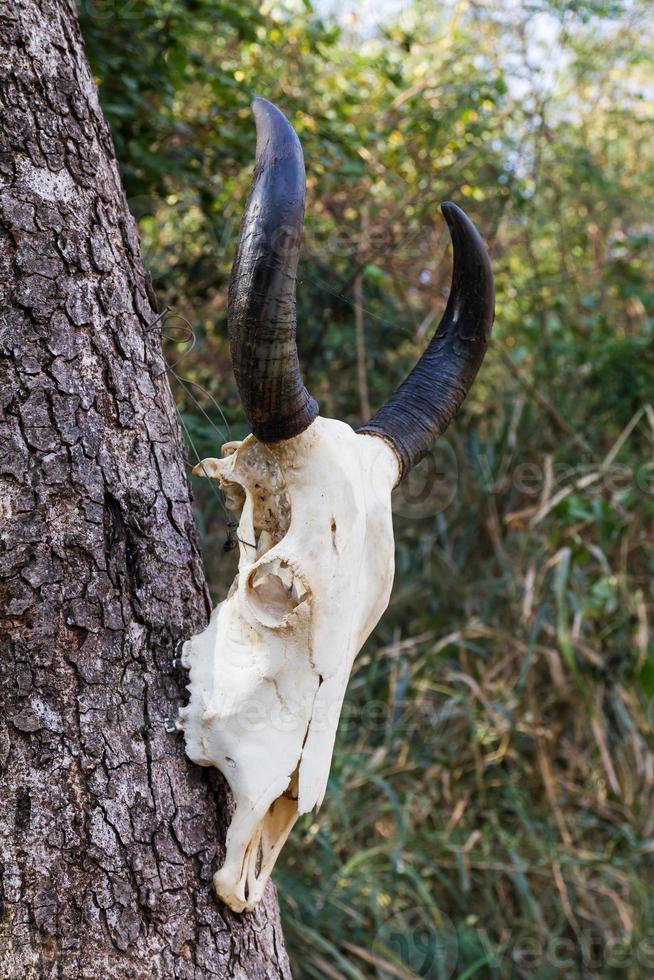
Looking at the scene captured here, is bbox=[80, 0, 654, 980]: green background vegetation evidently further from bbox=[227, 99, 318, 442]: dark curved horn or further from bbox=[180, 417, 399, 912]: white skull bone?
bbox=[227, 99, 318, 442]: dark curved horn

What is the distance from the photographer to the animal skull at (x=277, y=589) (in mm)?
1150

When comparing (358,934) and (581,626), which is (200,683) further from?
(581,626)

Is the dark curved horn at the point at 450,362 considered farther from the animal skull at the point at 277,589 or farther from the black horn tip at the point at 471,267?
the animal skull at the point at 277,589

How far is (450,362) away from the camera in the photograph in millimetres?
1567

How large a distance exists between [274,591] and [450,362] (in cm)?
52

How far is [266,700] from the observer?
127 cm

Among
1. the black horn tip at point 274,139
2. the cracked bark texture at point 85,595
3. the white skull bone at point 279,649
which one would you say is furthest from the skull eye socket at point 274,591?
the black horn tip at point 274,139

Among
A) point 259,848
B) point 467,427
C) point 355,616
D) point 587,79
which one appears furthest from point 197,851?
point 587,79

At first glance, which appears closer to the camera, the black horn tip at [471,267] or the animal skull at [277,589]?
the animal skull at [277,589]

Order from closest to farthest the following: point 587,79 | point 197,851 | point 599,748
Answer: point 197,851 → point 599,748 → point 587,79

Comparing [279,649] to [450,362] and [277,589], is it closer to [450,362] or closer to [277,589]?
[277,589]

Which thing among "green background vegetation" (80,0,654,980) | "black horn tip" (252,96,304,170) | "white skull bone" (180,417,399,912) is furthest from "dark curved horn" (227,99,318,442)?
"green background vegetation" (80,0,654,980)

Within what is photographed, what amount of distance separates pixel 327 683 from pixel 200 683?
175mm

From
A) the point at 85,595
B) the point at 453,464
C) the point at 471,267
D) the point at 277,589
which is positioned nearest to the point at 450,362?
the point at 471,267
